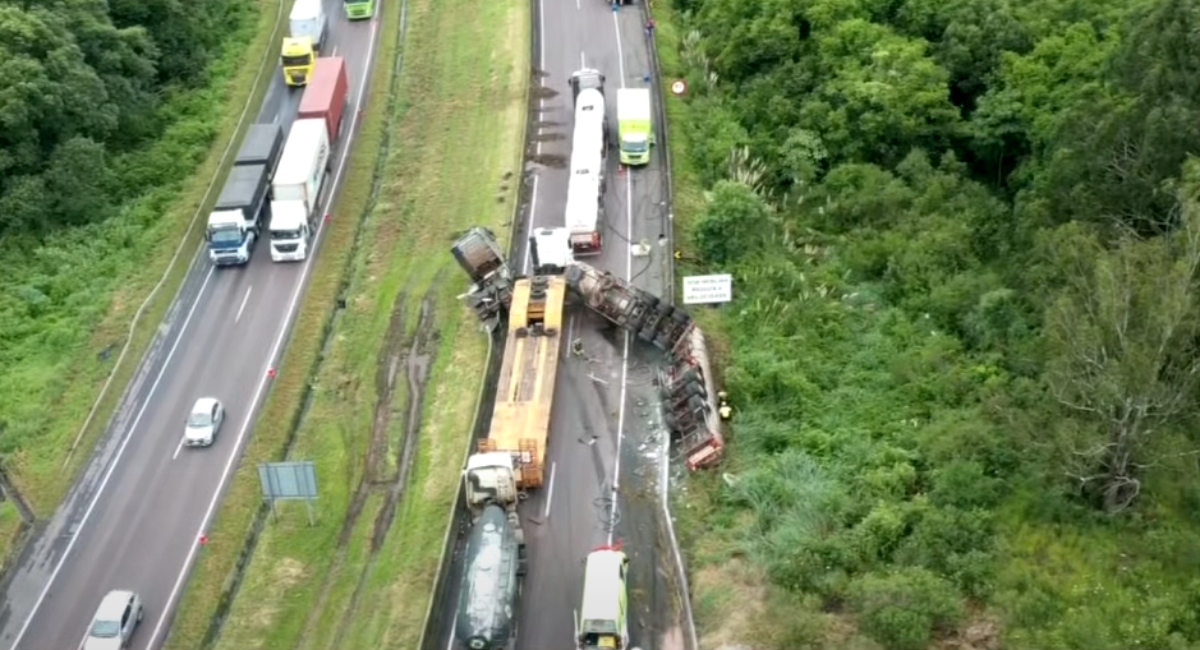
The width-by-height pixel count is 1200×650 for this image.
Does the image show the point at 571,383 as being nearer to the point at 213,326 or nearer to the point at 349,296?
the point at 349,296

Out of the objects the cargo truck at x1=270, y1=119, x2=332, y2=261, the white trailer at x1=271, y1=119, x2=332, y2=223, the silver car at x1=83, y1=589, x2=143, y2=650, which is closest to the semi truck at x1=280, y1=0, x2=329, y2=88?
the white trailer at x1=271, y1=119, x2=332, y2=223

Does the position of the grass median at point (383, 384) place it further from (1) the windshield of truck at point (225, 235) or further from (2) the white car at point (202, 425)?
(1) the windshield of truck at point (225, 235)

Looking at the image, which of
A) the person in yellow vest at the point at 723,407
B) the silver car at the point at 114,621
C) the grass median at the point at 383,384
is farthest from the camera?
the person in yellow vest at the point at 723,407

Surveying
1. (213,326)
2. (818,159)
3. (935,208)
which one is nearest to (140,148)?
(213,326)

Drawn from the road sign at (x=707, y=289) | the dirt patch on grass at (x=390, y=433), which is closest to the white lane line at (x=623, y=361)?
the road sign at (x=707, y=289)

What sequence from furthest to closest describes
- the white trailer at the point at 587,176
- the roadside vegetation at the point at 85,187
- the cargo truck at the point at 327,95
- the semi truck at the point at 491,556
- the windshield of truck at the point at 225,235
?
the cargo truck at the point at 327,95
the windshield of truck at the point at 225,235
the white trailer at the point at 587,176
the roadside vegetation at the point at 85,187
the semi truck at the point at 491,556

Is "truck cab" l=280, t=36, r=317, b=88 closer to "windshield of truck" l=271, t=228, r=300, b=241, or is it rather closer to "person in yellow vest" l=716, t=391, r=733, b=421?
"windshield of truck" l=271, t=228, r=300, b=241

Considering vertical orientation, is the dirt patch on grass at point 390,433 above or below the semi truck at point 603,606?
below

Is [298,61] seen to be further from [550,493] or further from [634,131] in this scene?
[550,493]
